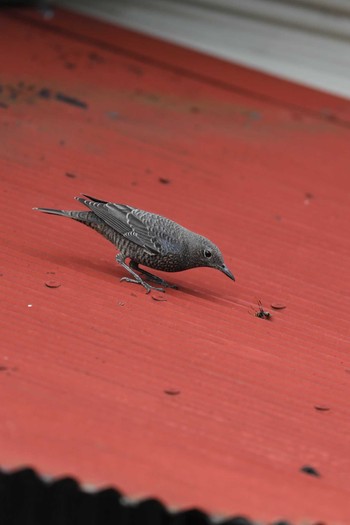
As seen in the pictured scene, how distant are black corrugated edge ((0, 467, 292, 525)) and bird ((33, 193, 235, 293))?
2276 mm

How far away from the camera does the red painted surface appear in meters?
4.20

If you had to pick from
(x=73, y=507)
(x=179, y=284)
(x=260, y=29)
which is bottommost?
(x=73, y=507)

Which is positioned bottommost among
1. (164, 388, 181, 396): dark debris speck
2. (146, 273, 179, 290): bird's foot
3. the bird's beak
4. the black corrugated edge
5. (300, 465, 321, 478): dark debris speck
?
the black corrugated edge

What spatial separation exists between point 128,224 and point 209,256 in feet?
1.76

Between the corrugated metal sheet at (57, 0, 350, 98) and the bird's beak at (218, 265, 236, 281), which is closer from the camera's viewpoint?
the bird's beak at (218, 265, 236, 281)

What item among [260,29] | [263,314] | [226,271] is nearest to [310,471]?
[263,314]

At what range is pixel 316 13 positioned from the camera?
11.2 m

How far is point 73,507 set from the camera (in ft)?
14.7

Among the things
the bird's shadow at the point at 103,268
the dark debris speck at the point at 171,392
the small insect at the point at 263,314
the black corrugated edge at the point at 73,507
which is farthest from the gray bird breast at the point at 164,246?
the black corrugated edge at the point at 73,507

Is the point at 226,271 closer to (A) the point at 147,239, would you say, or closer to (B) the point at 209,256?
(B) the point at 209,256

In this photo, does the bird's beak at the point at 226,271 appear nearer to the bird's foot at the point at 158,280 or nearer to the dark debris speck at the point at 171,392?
the bird's foot at the point at 158,280

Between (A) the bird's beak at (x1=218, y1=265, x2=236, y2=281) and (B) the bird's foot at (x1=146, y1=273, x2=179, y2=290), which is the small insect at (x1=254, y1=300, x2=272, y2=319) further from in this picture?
(B) the bird's foot at (x1=146, y1=273, x2=179, y2=290)

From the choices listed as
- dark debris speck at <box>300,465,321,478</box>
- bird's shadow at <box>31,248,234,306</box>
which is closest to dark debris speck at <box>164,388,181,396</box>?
dark debris speck at <box>300,465,321,478</box>

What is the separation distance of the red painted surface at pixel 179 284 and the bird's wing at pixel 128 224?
0.92 feet
